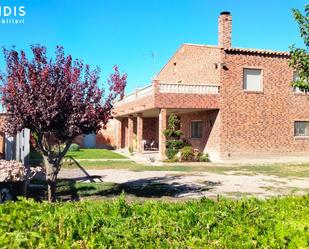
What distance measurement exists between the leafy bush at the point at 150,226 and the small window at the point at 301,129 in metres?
23.4

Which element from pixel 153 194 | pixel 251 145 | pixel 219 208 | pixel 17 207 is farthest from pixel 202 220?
pixel 251 145

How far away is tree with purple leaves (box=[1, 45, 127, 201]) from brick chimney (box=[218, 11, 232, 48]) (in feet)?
54.1

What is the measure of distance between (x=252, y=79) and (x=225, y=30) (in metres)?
3.66

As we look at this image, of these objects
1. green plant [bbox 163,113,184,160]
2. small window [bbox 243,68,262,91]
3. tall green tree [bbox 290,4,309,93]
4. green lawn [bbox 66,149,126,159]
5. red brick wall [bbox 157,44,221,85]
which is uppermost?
red brick wall [bbox 157,44,221,85]

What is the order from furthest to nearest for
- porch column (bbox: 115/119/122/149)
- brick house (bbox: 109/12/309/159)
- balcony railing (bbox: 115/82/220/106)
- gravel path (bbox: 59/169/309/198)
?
→ porch column (bbox: 115/119/122/149)
brick house (bbox: 109/12/309/159)
balcony railing (bbox: 115/82/220/106)
gravel path (bbox: 59/169/309/198)

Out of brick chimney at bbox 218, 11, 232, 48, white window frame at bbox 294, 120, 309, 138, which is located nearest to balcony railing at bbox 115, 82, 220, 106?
brick chimney at bbox 218, 11, 232, 48

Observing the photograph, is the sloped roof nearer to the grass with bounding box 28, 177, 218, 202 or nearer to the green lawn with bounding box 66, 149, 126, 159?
the green lawn with bounding box 66, 149, 126, 159

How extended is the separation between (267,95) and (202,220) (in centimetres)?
2295

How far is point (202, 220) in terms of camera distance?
3582 mm

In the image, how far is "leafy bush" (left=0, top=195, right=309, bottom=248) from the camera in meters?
3.06

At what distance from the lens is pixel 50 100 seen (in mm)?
8203

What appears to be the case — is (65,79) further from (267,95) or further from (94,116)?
(267,95)

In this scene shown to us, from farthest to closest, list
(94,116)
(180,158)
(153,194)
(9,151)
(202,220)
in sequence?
1. (180,158)
2. (9,151)
3. (153,194)
4. (94,116)
5. (202,220)

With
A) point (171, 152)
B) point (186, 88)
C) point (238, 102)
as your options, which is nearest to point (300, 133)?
point (238, 102)
